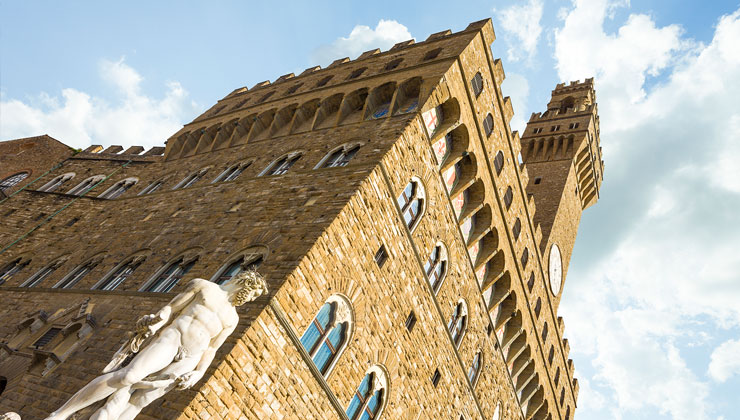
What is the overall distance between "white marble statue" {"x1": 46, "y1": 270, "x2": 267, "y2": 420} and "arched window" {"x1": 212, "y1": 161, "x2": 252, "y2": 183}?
279 inches

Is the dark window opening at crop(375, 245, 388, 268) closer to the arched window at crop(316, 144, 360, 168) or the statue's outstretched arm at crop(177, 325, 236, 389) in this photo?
the arched window at crop(316, 144, 360, 168)

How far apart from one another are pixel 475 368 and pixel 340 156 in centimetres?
633

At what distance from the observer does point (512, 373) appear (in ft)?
49.3

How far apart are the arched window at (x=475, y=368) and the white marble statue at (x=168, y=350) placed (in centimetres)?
795

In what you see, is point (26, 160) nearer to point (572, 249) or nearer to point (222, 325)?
point (222, 325)

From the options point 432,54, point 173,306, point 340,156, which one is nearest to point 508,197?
point 432,54

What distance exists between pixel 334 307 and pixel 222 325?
2.67 m

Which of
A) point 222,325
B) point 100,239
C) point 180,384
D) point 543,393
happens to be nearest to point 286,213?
point 222,325

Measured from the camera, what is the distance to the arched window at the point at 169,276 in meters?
8.41

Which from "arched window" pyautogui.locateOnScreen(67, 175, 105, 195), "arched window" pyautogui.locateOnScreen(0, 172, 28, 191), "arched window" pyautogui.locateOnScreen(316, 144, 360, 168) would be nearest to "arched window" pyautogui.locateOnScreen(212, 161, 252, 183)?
"arched window" pyautogui.locateOnScreen(316, 144, 360, 168)

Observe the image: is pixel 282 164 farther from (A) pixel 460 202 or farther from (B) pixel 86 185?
(B) pixel 86 185

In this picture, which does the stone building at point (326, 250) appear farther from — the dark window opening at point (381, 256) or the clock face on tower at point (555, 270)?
the clock face on tower at point (555, 270)

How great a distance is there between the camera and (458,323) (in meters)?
11.7

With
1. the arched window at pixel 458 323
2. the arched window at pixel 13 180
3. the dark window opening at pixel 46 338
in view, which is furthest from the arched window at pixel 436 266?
the arched window at pixel 13 180
